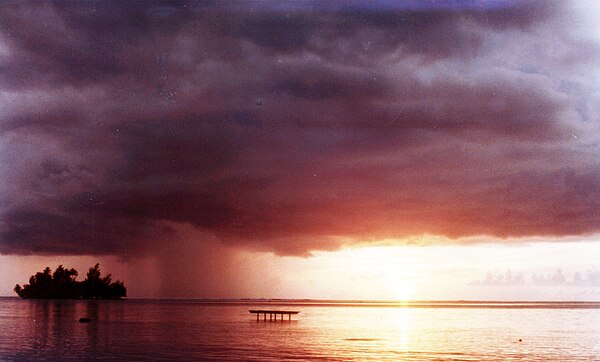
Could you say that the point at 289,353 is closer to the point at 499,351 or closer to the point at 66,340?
the point at 499,351

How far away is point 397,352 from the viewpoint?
64.8 m

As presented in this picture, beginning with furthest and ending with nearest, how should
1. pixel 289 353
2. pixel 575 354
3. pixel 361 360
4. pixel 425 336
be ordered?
pixel 425 336 < pixel 575 354 < pixel 289 353 < pixel 361 360

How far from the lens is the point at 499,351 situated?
68125 millimetres

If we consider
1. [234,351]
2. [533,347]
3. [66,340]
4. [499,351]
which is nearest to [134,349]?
[234,351]

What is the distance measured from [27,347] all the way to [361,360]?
34.8 m

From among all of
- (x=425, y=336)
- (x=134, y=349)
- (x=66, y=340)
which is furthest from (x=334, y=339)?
(x=66, y=340)

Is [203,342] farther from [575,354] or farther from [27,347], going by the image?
[575,354]

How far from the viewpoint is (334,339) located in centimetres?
8131

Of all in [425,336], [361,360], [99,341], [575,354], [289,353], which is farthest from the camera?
[425,336]

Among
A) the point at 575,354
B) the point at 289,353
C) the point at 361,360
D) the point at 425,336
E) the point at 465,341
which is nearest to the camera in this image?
the point at 361,360

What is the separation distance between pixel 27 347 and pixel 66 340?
9.98m

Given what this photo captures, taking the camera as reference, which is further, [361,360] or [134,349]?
[134,349]

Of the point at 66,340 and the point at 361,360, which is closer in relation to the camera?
the point at 361,360

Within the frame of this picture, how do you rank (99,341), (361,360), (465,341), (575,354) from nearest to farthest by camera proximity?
(361,360)
(575,354)
(99,341)
(465,341)
